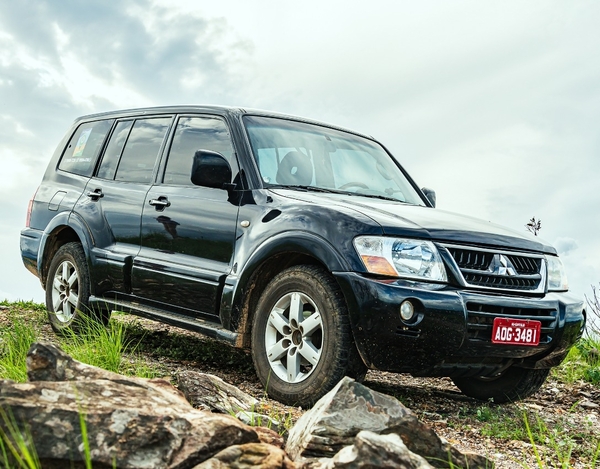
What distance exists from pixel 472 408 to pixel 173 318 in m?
2.21

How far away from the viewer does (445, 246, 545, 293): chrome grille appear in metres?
4.34

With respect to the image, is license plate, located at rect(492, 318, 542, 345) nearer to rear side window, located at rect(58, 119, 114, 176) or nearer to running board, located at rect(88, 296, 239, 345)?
running board, located at rect(88, 296, 239, 345)

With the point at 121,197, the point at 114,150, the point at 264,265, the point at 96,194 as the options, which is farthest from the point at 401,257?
the point at 114,150

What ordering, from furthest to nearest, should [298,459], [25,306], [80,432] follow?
[25,306] < [298,459] < [80,432]

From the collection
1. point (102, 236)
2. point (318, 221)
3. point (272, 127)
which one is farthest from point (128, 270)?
point (318, 221)

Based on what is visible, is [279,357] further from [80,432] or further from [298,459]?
[80,432]

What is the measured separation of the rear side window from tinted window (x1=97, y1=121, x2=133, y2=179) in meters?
0.15

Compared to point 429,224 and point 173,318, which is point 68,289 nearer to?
point 173,318

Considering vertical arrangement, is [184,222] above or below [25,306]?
above

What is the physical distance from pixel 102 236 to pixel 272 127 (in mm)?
1875

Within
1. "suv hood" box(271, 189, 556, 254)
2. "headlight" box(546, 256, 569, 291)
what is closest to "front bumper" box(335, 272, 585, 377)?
"suv hood" box(271, 189, 556, 254)

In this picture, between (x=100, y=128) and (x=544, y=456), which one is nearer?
(x=544, y=456)

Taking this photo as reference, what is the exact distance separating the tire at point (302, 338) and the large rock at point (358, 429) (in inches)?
44.3

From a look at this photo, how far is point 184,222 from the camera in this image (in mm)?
5453
